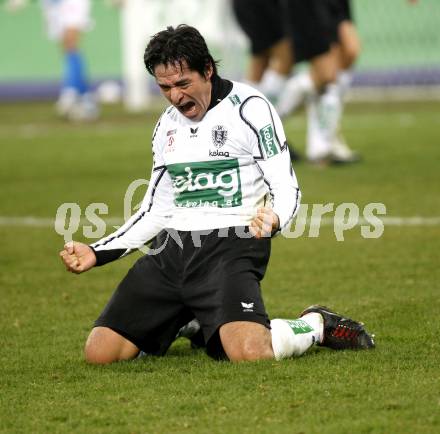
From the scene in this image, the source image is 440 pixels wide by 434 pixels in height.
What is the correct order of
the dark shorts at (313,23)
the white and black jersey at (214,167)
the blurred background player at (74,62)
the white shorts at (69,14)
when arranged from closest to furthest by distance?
the white and black jersey at (214,167) < the dark shorts at (313,23) < the blurred background player at (74,62) < the white shorts at (69,14)

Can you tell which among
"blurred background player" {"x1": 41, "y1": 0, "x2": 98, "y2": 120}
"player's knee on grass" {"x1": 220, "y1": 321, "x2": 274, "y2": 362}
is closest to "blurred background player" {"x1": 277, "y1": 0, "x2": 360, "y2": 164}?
"blurred background player" {"x1": 41, "y1": 0, "x2": 98, "y2": 120}

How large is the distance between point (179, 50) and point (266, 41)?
279 inches

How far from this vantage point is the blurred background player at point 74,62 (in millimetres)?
16891

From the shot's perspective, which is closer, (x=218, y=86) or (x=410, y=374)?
(x=410, y=374)

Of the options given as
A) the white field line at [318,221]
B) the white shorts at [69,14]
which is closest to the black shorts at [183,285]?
the white field line at [318,221]

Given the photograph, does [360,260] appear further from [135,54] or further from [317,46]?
[135,54]

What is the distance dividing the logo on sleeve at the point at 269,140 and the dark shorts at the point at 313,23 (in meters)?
6.02

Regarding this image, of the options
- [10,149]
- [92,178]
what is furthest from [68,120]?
[92,178]

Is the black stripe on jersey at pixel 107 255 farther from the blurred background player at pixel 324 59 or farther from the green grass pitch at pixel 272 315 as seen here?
the blurred background player at pixel 324 59

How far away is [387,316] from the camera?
575 centimetres

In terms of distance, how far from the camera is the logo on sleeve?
511cm

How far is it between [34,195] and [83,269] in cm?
541

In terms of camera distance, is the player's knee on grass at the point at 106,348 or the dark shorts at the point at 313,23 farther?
the dark shorts at the point at 313,23

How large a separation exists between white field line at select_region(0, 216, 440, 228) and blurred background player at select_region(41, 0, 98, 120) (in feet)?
25.1
